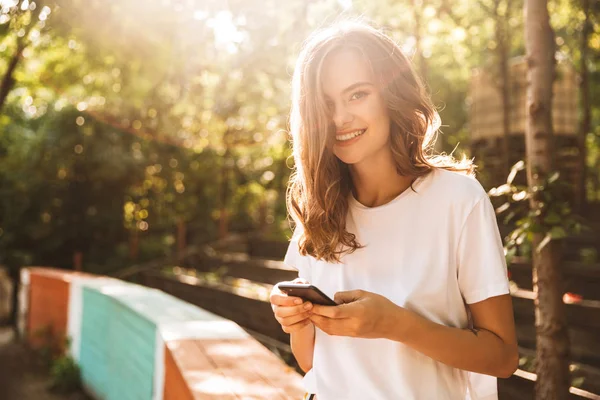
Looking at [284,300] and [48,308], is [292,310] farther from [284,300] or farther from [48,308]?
[48,308]

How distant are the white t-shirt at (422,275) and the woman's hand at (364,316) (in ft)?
0.44

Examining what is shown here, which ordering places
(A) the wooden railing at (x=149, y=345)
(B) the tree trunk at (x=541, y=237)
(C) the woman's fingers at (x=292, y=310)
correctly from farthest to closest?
1. (A) the wooden railing at (x=149, y=345)
2. (B) the tree trunk at (x=541, y=237)
3. (C) the woman's fingers at (x=292, y=310)

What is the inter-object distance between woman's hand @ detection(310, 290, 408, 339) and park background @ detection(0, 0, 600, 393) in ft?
2.80

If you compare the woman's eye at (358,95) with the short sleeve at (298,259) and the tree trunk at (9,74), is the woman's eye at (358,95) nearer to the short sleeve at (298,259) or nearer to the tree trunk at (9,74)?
the short sleeve at (298,259)

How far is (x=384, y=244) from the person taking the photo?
1587 mm

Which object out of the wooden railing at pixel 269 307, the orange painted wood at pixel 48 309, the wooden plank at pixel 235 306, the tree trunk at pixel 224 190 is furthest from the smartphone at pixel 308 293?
the tree trunk at pixel 224 190

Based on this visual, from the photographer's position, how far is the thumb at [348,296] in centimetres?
139

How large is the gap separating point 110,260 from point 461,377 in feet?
61.9

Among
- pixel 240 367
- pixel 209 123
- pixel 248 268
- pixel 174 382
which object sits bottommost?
pixel 248 268

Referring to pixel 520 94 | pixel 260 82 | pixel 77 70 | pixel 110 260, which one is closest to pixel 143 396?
pixel 260 82

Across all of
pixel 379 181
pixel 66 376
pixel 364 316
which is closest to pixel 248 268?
pixel 66 376

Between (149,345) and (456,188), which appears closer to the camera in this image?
(456,188)

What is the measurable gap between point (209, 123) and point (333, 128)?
13.9 m

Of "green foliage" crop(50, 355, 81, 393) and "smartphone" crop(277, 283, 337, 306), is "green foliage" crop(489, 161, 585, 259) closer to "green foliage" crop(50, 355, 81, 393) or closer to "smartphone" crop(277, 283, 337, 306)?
"smartphone" crop(277, 283, 337, 306)
